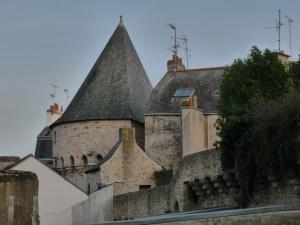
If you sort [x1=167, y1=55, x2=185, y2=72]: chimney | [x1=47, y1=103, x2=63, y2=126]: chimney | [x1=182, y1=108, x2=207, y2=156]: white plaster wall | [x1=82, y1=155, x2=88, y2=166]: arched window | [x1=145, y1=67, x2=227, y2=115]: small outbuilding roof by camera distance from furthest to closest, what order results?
[x1=47, y1=103, x2=63, y2=126]: chimney, [x1=82, y1=155, x2=88, y2=166]: arched window, [x1=167, y1=55, x2=185, y2=72]: chimney, [x1=145, y1=67, x2=227, y2=115]: small outbuilding roof, [x1=182, y1=108, x2=207, y2=156]: white plaster wall

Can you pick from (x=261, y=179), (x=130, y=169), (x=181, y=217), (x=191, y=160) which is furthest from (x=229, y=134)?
(x=130, y=169)

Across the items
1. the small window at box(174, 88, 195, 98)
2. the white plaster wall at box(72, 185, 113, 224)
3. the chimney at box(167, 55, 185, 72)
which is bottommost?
the white plaster wall at box(72, 185, 113, 224)

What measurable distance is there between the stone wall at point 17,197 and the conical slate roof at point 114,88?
35.6 m

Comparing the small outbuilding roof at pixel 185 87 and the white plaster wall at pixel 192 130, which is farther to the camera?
the small outbuilding roof at pixel 185 87

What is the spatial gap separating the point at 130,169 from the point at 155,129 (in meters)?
3.46

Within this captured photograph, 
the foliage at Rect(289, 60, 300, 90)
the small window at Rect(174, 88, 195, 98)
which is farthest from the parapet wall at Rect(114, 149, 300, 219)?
the small window at Rect(174, 88, 195, 98)

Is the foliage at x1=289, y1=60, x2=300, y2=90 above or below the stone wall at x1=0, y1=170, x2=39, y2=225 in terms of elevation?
above

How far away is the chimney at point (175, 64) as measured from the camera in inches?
2473

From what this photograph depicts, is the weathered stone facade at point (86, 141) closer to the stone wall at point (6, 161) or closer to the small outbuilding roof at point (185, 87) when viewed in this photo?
the small outbuilding roof at point (185, 87)

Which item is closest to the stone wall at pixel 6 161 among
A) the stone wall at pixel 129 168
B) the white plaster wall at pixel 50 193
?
the white plaster wall at pixel 50 193

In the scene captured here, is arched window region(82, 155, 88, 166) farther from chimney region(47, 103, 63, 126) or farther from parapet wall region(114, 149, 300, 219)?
parapet wall region(114, 149, 300, 219)

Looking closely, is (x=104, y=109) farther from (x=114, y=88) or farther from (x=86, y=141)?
(x=86, y=141)

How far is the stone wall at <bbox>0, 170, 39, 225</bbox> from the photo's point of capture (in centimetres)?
2683

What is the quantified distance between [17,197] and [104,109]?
37572 mm
